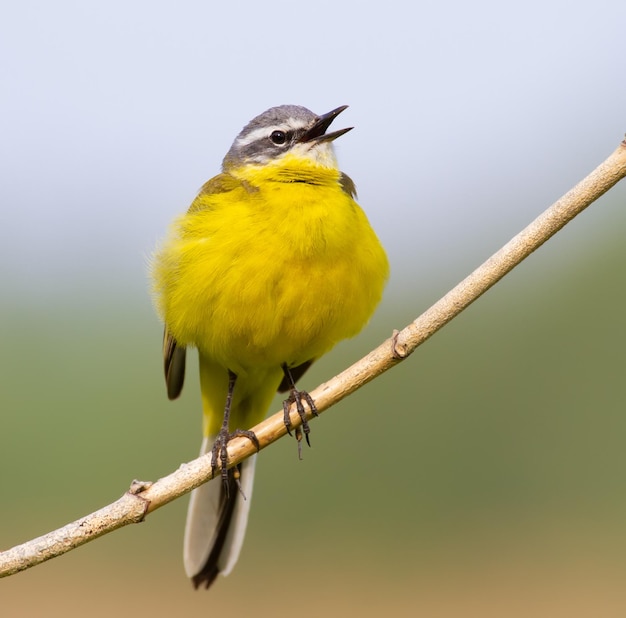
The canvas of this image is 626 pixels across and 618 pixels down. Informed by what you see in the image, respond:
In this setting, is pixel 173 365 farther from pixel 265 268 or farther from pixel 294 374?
pixel 265 268

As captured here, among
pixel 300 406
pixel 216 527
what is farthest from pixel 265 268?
pixel 216 527

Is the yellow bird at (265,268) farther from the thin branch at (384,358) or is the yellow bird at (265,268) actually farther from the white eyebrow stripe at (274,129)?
the thin branch at (384,358)

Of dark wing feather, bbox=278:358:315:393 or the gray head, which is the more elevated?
the gray head

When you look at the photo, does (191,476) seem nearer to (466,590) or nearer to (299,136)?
(299,136)

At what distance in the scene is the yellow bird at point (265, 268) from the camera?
17.7 feet

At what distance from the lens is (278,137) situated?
608cm

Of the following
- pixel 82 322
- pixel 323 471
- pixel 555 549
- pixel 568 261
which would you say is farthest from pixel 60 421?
pixel 568 261

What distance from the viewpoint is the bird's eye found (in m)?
6.07

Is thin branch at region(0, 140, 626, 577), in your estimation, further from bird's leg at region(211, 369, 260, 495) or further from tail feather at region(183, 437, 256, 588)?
tail feather at region(183, 437, 256, 588)

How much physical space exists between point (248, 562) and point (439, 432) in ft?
10.1

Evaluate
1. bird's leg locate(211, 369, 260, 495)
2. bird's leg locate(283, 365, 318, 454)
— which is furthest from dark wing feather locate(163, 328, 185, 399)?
bird's leg locate(283, 365, 318, 454)

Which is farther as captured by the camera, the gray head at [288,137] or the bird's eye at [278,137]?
the bird's eye at [278,137]

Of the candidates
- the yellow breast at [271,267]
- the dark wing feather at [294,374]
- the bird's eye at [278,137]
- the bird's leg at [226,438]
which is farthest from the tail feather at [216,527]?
the bird's eye at [278,137]

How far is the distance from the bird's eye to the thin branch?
6.48 feet
